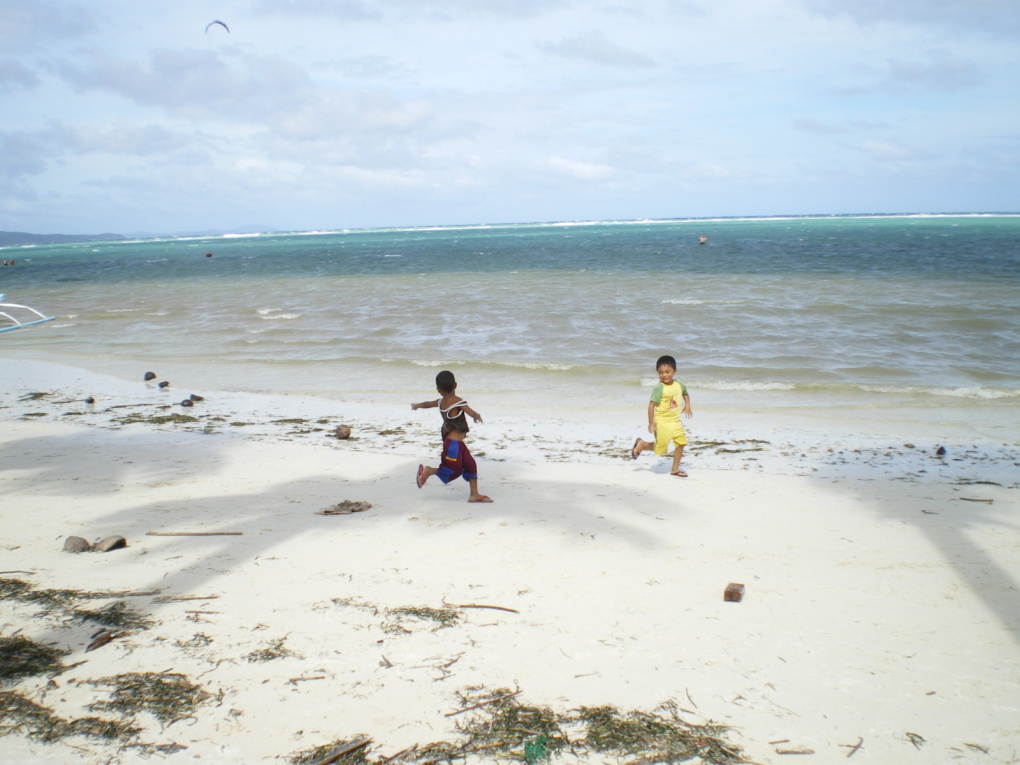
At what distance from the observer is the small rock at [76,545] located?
463 cm

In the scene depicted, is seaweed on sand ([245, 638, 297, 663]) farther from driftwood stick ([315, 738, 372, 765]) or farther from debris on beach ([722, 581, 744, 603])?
debris on beach ([722, 581, 744, 603])

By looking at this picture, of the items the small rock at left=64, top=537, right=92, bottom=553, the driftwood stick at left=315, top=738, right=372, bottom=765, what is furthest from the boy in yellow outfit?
the small rock at left=64, top=537, right=92, bottom=553

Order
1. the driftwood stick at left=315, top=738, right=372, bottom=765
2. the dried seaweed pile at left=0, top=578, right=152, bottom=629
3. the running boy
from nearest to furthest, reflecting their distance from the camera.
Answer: the driftwood stick at left=315, top=738, right=372, bottom=765
the dried seaweed pile at left=0, top=578, right=152, bottom=629
the running boy

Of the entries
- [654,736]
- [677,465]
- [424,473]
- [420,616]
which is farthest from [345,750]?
[677,465]

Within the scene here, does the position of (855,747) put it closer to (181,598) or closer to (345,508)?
(181,598)

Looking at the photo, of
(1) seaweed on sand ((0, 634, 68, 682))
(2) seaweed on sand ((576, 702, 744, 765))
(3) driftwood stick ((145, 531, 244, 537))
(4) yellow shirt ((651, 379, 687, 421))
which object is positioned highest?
(4) yellow shirt ((651, 379, 687, 421))

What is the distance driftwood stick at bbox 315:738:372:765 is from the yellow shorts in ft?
15.7

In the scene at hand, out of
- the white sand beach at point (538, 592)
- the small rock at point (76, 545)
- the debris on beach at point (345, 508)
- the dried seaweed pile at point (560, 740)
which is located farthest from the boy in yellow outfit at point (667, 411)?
the small rock at point (76, 545)

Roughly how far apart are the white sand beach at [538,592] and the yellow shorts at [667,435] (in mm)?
269

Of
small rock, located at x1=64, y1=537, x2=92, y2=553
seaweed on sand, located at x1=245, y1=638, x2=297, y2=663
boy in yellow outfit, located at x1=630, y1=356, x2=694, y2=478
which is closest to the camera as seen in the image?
seaweed on sand, located at x1=245, y1=638, x2=297, y2=663

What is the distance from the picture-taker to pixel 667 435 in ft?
22.9

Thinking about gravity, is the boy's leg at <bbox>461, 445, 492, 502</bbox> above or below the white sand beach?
above

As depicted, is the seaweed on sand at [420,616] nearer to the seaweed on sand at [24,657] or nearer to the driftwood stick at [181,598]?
the driftwood stick at [181,598]

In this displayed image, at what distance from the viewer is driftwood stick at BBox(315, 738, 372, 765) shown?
267 cm
